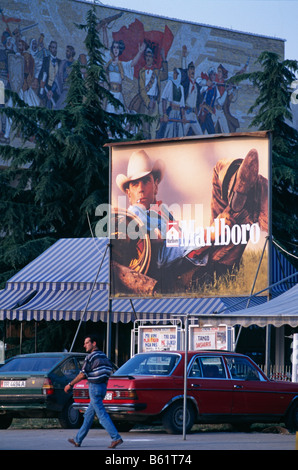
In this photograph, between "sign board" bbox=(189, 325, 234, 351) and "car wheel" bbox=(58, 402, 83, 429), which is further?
"sign board" bbox=(189, 325, 234, 351)

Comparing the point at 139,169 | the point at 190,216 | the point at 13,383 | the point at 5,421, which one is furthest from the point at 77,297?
the point at 13,383

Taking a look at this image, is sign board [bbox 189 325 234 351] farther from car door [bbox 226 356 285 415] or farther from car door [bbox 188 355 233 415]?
car door [bbox 188 355 233 415]

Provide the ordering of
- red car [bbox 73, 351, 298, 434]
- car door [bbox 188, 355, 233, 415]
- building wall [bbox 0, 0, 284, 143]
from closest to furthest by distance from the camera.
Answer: red car [bbox 73, 351, 298, 434], car door [bbox 188, 355, 233, 415], building wall [bbox 0, 0, 284, 143]

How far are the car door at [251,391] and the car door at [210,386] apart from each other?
17 cm

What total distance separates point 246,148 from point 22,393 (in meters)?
8.42

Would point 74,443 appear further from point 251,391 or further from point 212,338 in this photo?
point 212,338

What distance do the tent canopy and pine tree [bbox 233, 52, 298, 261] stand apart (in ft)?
29.5

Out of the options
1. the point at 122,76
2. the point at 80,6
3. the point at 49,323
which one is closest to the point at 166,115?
the point at 122,76

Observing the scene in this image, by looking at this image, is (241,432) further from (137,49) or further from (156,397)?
(137,49)

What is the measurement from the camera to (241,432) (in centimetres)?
1869

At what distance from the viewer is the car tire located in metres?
18.6

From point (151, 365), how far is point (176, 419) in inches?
46.5

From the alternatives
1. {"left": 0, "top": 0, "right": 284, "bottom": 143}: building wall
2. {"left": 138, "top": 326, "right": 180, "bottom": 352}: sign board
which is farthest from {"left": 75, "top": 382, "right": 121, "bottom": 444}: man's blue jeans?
{"left": 0, "top": 0, "right": 284, "bottom": 143}: building wall

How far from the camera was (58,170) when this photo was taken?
4262 centimetres
